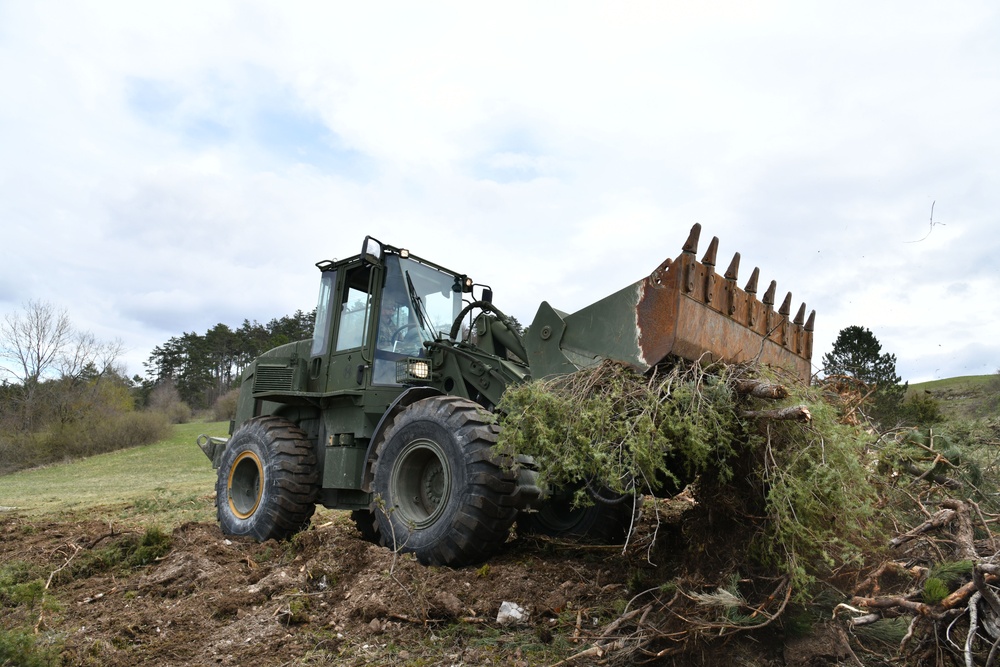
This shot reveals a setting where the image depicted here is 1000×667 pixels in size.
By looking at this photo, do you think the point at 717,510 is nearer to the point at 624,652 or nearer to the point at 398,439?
the point at 624,652

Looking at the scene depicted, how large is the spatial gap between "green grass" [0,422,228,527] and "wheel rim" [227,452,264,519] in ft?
8.58

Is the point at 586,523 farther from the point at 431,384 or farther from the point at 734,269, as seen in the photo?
the point at 734,269

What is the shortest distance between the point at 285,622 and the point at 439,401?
1.92 m

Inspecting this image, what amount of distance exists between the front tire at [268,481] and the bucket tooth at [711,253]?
458cm

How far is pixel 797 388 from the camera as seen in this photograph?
13.7 feet

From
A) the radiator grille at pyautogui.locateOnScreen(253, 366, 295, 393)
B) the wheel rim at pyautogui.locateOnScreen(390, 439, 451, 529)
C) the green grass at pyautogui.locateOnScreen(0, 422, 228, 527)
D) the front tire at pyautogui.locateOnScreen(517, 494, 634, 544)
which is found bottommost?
the green grass at pyautogui.locateOnScreen(0, 422, 228, 527)

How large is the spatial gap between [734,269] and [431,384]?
10.2 ft

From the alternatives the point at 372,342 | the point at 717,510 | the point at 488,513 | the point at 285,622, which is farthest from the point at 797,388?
the point at 372,342

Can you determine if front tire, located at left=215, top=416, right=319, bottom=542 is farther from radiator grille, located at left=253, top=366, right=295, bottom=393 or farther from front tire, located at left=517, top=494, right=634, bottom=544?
front tire, located at left=517, top=494, right=634, bottom=544

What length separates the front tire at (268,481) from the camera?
695cm

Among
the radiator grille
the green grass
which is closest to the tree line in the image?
the green grass

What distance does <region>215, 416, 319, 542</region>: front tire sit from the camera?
6953 mm

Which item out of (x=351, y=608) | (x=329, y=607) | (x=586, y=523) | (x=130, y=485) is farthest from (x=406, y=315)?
(x=130, y=485)

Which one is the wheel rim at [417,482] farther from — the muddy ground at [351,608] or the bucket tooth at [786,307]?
the bucket tooth at [786,307]
